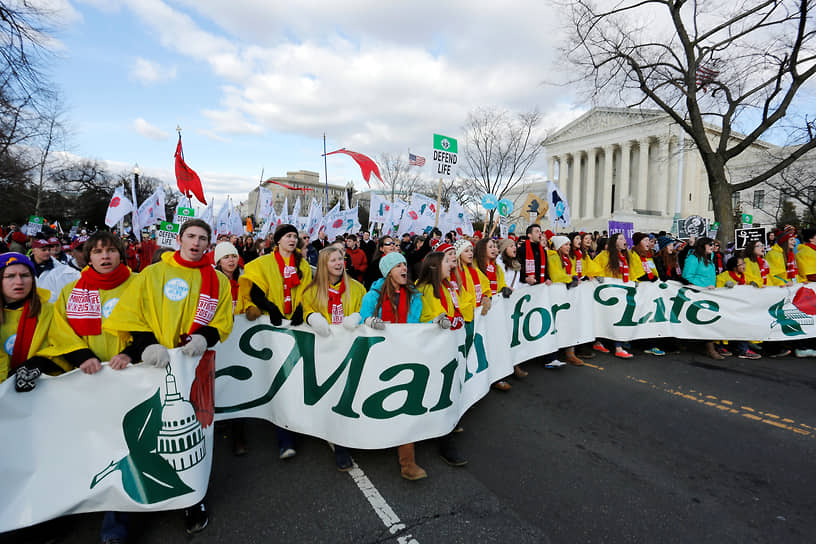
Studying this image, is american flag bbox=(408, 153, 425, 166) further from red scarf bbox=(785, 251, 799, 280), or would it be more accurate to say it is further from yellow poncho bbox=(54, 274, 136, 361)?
yellow poncho bbox=(54, 274, 136, 361)

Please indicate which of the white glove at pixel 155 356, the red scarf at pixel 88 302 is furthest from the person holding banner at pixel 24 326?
the white glove at pixel 155 356

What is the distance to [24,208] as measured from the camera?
97.8 ft

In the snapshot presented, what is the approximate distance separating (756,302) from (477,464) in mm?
5895

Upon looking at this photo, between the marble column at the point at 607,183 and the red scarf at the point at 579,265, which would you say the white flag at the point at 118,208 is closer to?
the red scarf at the point at 579,265

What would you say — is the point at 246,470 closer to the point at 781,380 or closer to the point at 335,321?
the point at 335,321

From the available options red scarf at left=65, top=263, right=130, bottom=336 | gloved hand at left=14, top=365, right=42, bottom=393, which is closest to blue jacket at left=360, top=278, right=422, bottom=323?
red scarf at left=65, top=263, right=130, bottom=336

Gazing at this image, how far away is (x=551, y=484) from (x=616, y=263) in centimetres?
438

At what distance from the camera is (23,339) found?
8.67 feet

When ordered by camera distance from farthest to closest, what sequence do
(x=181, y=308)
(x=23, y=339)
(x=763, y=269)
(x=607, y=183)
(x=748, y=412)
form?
(x=607, y=183) → (x=763, y=269) → (x=748, y=412) → (x=181, y=308) → (x=23, y=339)

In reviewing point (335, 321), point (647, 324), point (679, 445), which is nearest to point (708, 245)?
point (647, 324)

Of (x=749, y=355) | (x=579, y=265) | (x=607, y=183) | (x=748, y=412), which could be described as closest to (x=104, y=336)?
(x=748, y=412)

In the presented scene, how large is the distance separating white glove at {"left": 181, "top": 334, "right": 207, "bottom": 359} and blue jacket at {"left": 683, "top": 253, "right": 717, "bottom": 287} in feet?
23.9

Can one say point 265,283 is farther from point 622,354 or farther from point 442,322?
point 622,354

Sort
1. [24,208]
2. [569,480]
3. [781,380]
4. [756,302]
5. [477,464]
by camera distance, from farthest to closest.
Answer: [24,208] < [756,302] < [781,380] < [477,464] < [569,480]
